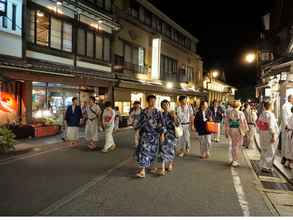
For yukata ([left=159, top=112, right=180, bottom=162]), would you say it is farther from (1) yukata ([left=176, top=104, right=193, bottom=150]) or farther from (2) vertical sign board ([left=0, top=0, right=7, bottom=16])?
(2) vertical sign board ([left=0, top=0, right=7, bottom=16])

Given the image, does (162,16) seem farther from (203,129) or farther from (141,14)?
(203,129)

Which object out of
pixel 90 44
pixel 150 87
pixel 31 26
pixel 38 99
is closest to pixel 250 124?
pixel 38 99

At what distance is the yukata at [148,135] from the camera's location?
821 cm

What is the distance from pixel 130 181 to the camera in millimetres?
7703

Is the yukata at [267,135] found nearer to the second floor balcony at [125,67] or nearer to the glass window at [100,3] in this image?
the glass window at [100,3]

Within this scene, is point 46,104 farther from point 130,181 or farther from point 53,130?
point 130,181

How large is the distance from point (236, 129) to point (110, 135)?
4786 millimetres

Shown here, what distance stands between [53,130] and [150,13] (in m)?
21.9

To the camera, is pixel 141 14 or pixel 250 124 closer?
pixel 250 124

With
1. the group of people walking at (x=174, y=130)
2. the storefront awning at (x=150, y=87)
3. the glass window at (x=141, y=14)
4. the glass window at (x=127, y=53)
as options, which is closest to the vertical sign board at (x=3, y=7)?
the group of people walking at (x=174, y=130)

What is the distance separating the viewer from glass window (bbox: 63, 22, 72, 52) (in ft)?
67.3

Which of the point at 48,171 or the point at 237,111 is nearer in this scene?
the point at 48,171

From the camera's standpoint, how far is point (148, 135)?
27.1 feet

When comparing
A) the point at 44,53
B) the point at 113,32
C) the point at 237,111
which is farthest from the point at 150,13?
the point at 237,111
